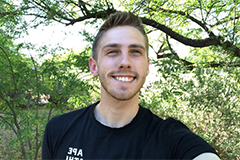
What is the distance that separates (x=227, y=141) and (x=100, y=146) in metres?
4.16

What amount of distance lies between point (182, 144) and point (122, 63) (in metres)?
0.68

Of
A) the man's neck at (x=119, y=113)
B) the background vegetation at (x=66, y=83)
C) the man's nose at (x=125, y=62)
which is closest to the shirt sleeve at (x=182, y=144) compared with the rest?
the man's neck at (x=119, y=113)

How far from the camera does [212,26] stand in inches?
230

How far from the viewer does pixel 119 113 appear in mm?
1625

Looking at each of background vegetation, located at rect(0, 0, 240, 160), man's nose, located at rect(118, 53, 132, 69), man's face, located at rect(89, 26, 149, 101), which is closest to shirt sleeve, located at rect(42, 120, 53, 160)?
man's face, located at rect(89, 26, 149, 101)

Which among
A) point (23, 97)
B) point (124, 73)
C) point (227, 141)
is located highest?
point (124, 73)

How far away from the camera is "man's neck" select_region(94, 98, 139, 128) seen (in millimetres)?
1603

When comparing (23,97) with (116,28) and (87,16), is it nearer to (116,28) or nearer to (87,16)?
(87,16)

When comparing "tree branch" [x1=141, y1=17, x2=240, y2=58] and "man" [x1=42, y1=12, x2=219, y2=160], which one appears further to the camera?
"tree branch" [x1=141, y1=17, x2=240, y2=58]

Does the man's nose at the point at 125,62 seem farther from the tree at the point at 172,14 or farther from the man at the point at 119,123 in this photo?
the tree at the point at 172,14

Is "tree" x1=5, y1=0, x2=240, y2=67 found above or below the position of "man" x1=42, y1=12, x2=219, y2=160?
above

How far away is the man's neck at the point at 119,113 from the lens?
5.26 feet

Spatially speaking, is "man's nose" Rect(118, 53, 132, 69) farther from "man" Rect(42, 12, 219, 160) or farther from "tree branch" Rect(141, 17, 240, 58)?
"tree branch" Rect(141, 17, 240, 58)

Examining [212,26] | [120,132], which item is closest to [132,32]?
[120,132]
